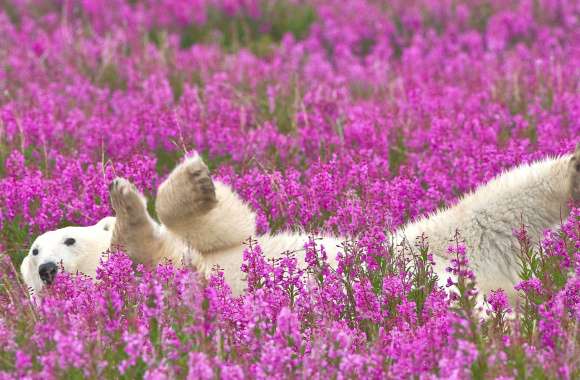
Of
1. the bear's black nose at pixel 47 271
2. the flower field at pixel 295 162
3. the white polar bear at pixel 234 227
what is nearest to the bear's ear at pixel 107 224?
the white polar bear at pixel 234 227

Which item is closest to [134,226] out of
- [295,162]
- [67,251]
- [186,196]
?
[186,196]

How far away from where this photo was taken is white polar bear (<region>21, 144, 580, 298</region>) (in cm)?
475

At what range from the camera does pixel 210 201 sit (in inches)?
200

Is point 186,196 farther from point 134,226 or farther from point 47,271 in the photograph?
point 47,271

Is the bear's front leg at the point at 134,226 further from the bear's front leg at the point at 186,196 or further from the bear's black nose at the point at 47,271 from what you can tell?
the bear's black nose at the point at 47,271

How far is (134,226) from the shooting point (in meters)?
4.93

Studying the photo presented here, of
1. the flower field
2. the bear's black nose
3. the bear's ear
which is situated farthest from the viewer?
the bear's ear

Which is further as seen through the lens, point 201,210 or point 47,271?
point 201,210

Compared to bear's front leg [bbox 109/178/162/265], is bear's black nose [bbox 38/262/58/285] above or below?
below

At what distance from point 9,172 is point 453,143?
255 centimetres

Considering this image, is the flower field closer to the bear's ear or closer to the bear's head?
the bear's head

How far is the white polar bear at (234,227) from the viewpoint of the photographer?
15.6ft

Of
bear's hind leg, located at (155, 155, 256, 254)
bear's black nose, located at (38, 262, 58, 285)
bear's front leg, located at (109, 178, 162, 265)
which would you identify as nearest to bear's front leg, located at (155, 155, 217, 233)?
bear's hind leg, located at (155, 155, 256, 254)

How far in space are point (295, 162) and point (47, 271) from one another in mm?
2077
